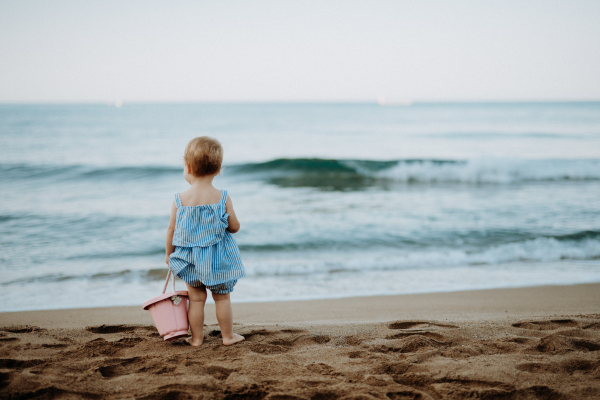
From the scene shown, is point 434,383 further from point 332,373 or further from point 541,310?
point 541,310

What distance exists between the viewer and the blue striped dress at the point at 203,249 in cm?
278

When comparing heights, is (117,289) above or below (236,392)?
below

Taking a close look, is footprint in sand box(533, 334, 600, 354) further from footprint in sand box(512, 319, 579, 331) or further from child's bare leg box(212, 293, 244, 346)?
child's bare leg box(212, 293, 244, 346)

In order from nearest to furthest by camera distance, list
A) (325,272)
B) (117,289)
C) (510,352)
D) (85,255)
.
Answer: (510,352)
(117,289)
(325,272)
(85,255)

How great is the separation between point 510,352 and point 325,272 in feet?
10.1

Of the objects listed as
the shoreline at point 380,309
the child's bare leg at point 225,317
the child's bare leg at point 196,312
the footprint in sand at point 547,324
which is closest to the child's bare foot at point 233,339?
the child's bare leg at point 225,317

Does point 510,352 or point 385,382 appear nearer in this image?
point 385,382

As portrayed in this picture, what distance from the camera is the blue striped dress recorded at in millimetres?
2775

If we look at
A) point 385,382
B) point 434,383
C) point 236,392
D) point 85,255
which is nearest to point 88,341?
point 236,392

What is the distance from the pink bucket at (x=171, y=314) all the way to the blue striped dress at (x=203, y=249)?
14 cm

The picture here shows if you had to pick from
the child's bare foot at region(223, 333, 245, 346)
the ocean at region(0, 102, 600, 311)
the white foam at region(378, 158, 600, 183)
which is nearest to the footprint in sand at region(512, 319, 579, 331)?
the ocean at region(0, 102, 600, 311)

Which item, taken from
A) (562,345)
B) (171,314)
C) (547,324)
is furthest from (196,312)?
(547,324)

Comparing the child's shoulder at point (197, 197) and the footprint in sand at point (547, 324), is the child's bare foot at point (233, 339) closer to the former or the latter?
the child's shoulder at point (197, 197)

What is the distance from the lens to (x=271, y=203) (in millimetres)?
10016
